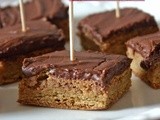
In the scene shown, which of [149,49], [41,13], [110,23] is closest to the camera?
[149,49]

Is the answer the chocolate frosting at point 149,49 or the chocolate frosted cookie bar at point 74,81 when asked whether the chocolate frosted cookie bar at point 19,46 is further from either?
the chocolate frosting at point 149,49

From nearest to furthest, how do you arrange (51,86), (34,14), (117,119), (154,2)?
(117,119)
(51,86)
(34,14)
(154,2)

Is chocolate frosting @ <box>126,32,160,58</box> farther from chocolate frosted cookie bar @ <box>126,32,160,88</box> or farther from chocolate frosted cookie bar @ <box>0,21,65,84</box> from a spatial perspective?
chocolate frosted cookie bar @ <box>0,21,65,84</box>

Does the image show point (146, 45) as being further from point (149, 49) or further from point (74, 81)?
point (74, 81)

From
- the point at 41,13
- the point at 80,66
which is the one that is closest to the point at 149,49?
the point at 80,66

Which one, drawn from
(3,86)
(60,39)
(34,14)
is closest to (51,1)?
(34,14)

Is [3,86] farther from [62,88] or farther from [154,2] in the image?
[154,2]

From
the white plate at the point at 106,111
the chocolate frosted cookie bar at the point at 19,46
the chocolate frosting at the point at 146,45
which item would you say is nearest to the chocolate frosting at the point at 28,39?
the chocolate frosted cookie bar at the point at 19,46
